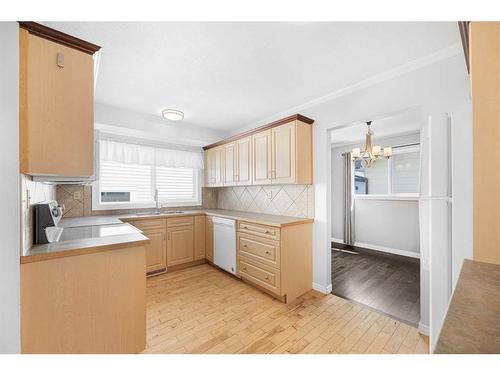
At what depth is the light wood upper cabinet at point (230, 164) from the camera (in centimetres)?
330

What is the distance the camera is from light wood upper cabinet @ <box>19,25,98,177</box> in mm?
1092

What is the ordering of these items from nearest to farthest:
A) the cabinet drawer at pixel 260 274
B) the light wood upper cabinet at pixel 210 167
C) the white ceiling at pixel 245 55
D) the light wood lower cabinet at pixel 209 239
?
the white ceiling at pixel 245 55 < the cabinet drawer at pixel 260 274 < the light wood lower cabinet at pixel 209 239 < the light wood upper cabinet at pixel 210 167

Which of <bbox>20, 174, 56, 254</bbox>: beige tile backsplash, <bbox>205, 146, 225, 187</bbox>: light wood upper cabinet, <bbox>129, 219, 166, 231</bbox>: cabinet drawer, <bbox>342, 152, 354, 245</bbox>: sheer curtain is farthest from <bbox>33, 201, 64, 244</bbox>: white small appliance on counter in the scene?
<bbox>342, 152, 354, 245</bbox>: sheer curtain

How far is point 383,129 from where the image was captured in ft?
11.9

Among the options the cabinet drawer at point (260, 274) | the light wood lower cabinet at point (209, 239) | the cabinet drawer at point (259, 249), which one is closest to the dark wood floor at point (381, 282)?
the cabinet drawer at point (260, 274)

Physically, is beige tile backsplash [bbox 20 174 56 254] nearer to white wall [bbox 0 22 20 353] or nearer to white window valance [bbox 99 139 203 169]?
white wall [bbox 0 22 20 353]

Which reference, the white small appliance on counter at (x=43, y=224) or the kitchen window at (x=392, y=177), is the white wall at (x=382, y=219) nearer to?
the kitchen window at (x=392, y=177)

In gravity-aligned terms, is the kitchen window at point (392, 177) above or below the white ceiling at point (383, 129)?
below

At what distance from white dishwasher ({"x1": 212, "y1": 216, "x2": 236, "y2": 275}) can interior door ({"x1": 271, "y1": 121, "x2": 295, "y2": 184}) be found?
91cm

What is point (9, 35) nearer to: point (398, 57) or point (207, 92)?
point (207, 92)
